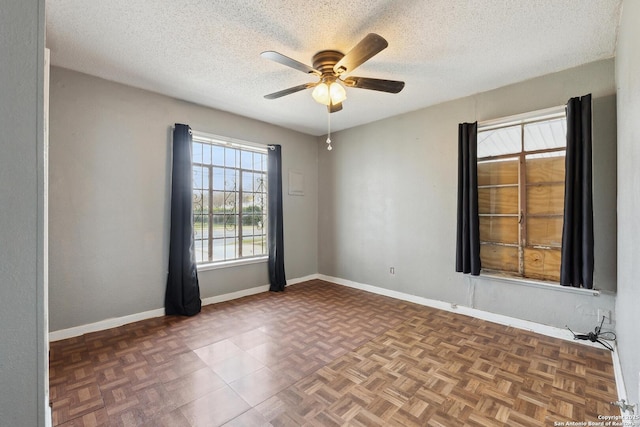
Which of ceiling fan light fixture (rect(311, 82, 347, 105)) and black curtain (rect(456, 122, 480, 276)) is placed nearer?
ceiling fan light fixture (rect(311, 82, 347, 105))

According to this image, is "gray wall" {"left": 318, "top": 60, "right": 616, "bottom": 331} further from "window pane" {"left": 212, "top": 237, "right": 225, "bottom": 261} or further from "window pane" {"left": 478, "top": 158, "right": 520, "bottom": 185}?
"window pane" {"left": 212, "top": 237, "right": 225, "bottom": 261}

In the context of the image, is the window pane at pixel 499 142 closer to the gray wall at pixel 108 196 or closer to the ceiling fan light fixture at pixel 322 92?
the ceiling fan light fixture at pixel 322 92

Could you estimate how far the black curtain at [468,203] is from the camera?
325 centimetres

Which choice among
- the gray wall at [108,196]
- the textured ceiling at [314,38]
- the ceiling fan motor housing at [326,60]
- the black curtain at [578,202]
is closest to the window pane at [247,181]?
the gray wall at [108,196]

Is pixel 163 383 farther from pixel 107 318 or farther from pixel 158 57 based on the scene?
pixel 158 57

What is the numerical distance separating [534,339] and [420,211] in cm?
187

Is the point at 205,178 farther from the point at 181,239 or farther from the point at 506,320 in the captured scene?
the point at 506,320

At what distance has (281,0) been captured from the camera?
189 centimetres

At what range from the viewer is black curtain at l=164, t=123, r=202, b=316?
3.44m

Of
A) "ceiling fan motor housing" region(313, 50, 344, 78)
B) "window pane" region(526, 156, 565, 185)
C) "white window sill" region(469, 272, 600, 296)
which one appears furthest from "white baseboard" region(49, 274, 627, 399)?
"ceiling fan motor housing" region(313, 50, 344, 78)
